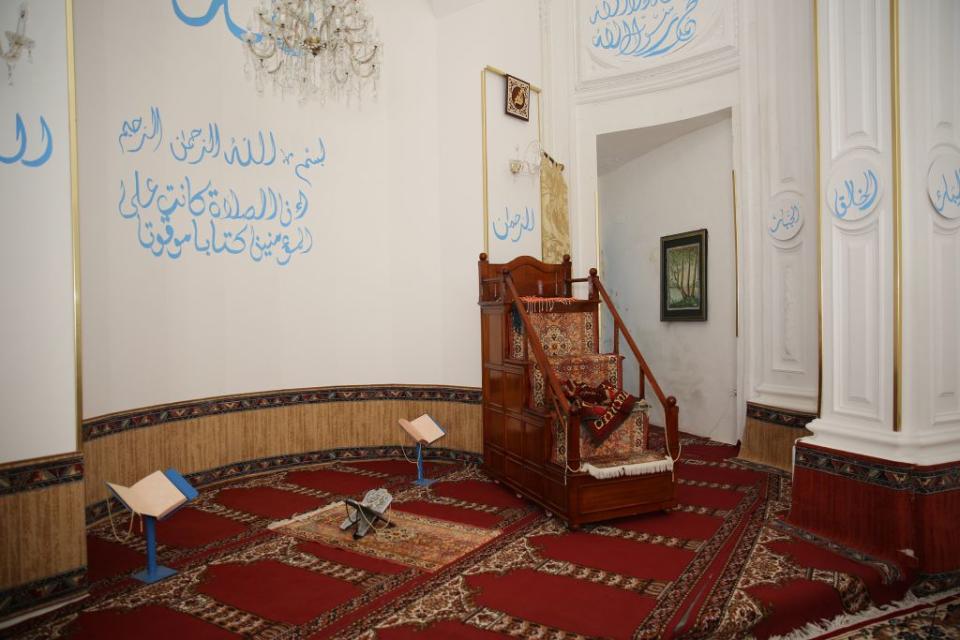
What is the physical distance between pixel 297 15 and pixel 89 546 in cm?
350

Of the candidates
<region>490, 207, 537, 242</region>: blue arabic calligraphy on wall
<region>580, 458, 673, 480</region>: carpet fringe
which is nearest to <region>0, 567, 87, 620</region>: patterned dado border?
<region>580, 458, 673, 480</region>: carpet fringe

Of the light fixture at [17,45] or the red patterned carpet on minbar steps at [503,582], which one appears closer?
the red patterned carpet on minbar steps at [503,582]

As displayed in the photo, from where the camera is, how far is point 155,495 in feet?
9.69

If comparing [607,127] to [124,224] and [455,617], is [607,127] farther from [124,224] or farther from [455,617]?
[455,617]

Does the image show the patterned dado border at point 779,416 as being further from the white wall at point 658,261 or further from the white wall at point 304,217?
the white wall at point 304,217

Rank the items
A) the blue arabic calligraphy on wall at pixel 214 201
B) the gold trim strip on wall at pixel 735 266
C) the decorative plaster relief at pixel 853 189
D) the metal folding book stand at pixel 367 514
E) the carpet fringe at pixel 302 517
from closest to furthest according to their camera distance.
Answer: the decorative plaster relief at pixel 853 189 → the metal folding book stand at pixel 367 514 → the carpet fringe at pixel 302 517 → the blue arabic calligraphy on wall at pixel 214 201 → the gold trim strip on wall at pixel 735 266

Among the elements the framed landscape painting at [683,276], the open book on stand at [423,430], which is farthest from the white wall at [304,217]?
the framed landscape painting at [683,276]

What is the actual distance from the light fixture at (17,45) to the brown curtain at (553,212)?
12.2 feet

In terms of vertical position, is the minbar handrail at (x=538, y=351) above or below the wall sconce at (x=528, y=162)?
below

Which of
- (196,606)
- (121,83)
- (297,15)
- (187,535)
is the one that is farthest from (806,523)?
(121,83)

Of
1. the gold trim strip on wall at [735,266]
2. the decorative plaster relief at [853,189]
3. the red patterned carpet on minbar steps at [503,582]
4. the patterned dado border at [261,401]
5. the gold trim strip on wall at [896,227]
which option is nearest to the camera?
the red patterned carpet on minbar steps at [503,582]

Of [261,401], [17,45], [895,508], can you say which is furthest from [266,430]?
[895,508]

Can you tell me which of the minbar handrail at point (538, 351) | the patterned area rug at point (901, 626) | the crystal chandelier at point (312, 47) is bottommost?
the patterned area rug at point (901, 626)

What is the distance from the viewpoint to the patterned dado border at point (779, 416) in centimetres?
444
